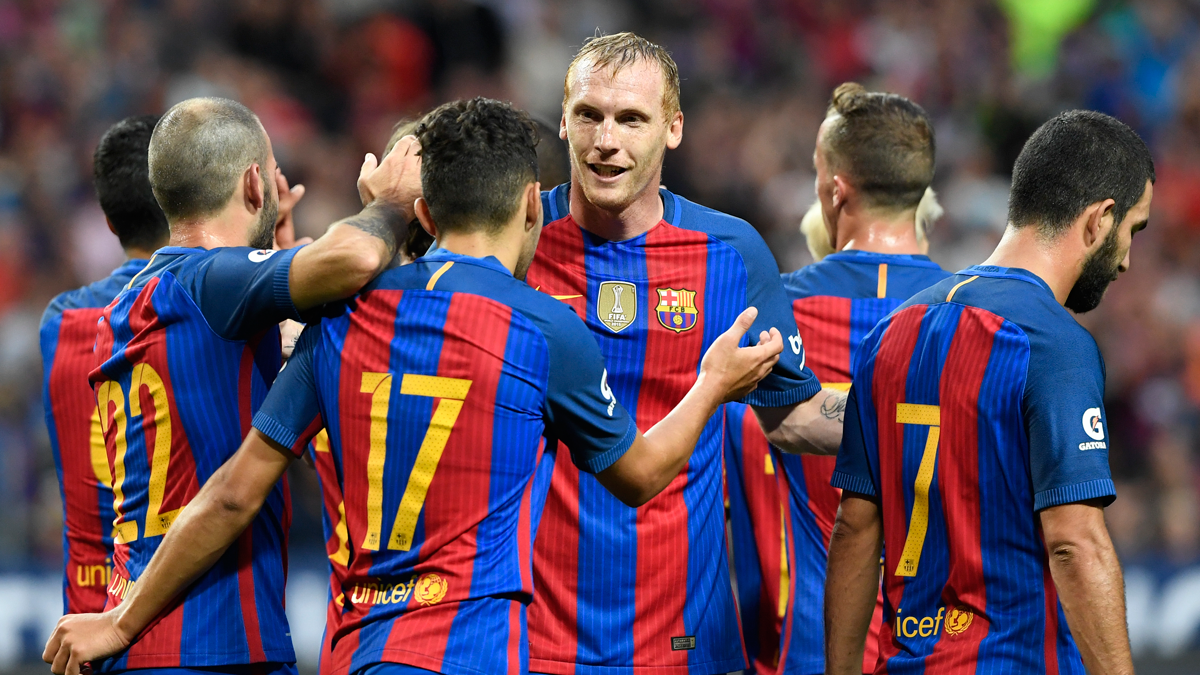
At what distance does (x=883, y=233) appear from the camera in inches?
201

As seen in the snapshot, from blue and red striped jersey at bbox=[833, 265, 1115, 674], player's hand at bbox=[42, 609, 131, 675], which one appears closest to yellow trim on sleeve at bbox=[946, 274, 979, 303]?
blue and red striped jersey at bbox=[833, 265, 1115, 674]

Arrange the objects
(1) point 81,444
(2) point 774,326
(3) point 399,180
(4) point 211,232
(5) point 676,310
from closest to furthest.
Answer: (3) point 399,180, (4) point 211,232, (5) point 676,310, (2) point 774,326, (1) point 81,444

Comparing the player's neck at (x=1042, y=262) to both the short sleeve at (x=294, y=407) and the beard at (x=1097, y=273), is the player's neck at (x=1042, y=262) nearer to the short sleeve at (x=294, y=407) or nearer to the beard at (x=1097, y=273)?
the beard at (x=1097, y=273)

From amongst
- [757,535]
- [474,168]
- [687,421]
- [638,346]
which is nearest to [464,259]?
[474,168]

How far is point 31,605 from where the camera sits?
8.03m

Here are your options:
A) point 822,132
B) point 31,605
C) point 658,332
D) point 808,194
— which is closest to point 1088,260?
point 658,332

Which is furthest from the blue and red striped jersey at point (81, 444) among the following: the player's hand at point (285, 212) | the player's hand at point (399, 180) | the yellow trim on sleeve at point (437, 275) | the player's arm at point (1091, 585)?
the player's arm at point (1091, 585)

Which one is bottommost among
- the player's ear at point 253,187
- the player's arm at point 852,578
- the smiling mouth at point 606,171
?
the player's arm at point 852,578

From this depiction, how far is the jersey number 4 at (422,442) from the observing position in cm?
329

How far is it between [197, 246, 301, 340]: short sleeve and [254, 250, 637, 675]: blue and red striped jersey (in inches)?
7.7

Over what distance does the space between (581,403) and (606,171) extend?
100 cm

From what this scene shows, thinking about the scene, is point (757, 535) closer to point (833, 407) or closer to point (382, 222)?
point (833, 407)

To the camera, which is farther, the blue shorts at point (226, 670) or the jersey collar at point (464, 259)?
the blue shorts at point (226, 670)

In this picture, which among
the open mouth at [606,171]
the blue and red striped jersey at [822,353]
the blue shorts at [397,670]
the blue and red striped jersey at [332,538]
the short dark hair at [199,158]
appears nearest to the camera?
the blue shorts at [397,670]
